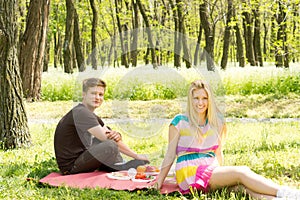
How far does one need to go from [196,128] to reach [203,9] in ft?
32.9

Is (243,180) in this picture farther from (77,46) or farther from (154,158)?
(77,46)

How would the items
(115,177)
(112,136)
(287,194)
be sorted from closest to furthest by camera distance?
(287,194)
(115,177)
(112,136)

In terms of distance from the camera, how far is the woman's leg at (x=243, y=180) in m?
3.46

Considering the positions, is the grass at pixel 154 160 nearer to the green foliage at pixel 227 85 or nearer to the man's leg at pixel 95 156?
the man's leg at pixel 95 156

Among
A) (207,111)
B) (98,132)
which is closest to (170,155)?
(207,111)

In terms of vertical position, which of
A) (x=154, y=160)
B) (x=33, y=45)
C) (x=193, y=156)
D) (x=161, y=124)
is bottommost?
(x=154, y=160)

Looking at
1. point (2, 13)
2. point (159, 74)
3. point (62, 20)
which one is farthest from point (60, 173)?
point (62, 20)

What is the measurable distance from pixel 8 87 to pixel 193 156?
3323 millimetres

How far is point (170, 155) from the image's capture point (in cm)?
387

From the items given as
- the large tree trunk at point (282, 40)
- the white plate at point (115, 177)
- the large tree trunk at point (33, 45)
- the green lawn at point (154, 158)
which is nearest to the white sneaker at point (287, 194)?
the green lawn at point (154, 158)

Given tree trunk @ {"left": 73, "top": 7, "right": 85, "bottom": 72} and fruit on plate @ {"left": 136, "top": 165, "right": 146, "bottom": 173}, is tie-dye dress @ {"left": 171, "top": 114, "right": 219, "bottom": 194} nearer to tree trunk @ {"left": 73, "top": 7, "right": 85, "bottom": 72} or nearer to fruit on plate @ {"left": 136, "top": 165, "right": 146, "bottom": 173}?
fruit on plate @ {"left": 136, "top": 165, "right": 146, "bottom": 173}

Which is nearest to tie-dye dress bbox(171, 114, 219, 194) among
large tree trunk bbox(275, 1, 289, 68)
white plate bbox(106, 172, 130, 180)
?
white plate bbox(106, 172, 130, 180)

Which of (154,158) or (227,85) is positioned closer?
(154,158)

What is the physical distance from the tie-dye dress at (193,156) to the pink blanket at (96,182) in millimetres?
195
